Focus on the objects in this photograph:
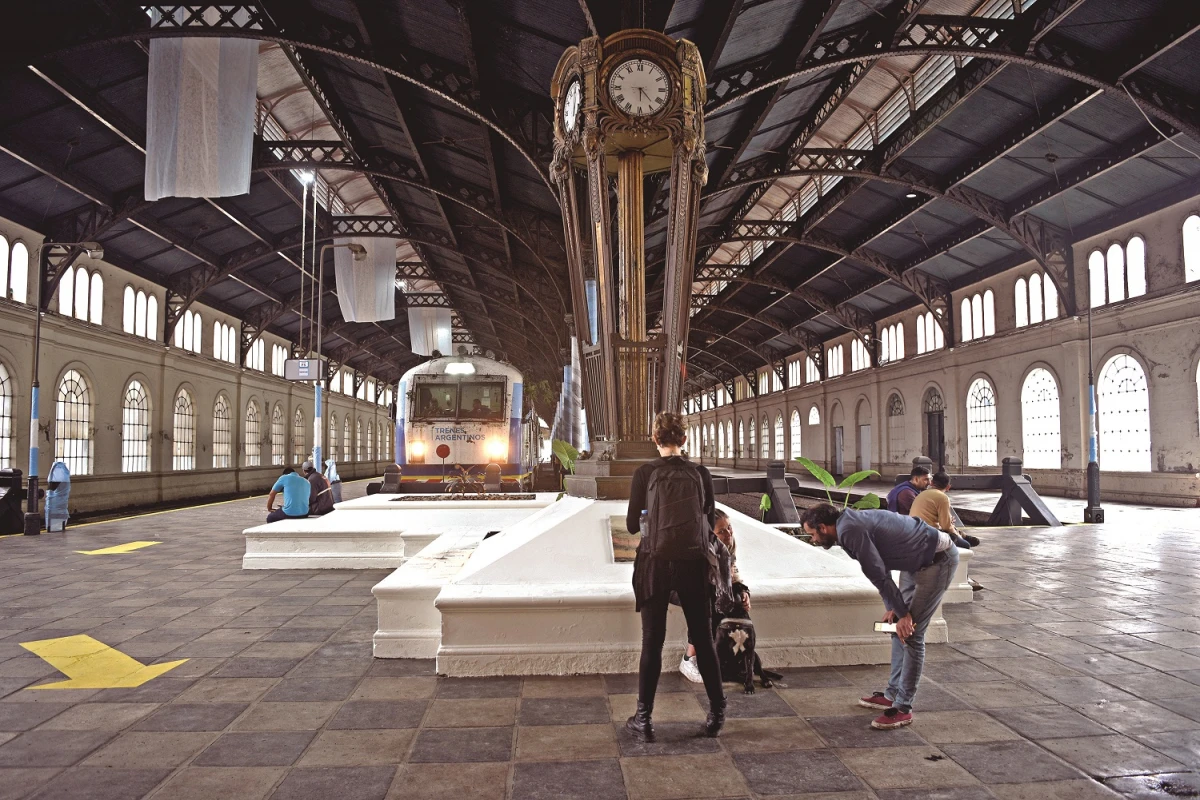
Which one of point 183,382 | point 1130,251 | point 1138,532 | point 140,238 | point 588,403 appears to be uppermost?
point 140,238

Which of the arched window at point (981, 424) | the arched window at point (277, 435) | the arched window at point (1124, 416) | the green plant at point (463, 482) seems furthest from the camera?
the arched window at point (277, 435)

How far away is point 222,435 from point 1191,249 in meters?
26.6

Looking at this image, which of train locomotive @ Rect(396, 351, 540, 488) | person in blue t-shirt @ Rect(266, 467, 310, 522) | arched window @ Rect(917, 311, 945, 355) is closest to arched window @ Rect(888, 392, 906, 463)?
arched window @ Rect(917, 311, 945, 355)

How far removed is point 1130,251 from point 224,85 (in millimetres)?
18099

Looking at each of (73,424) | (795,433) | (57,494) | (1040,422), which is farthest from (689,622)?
(795,433)

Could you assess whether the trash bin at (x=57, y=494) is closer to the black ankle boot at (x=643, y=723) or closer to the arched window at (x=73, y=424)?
the arched window at (x=73, y=424)

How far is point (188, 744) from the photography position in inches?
129

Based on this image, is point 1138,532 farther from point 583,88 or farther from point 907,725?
point 583,88

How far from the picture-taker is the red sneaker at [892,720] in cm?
342

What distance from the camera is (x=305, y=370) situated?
52.0 feet

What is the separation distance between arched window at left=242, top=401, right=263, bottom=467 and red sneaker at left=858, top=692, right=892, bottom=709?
25851 millimetres

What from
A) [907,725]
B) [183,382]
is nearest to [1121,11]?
[907,725]

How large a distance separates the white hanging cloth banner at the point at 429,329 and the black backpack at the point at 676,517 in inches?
936

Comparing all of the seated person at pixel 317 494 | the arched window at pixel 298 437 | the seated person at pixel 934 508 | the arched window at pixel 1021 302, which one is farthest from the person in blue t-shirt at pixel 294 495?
the arched window at pixel 298 437
